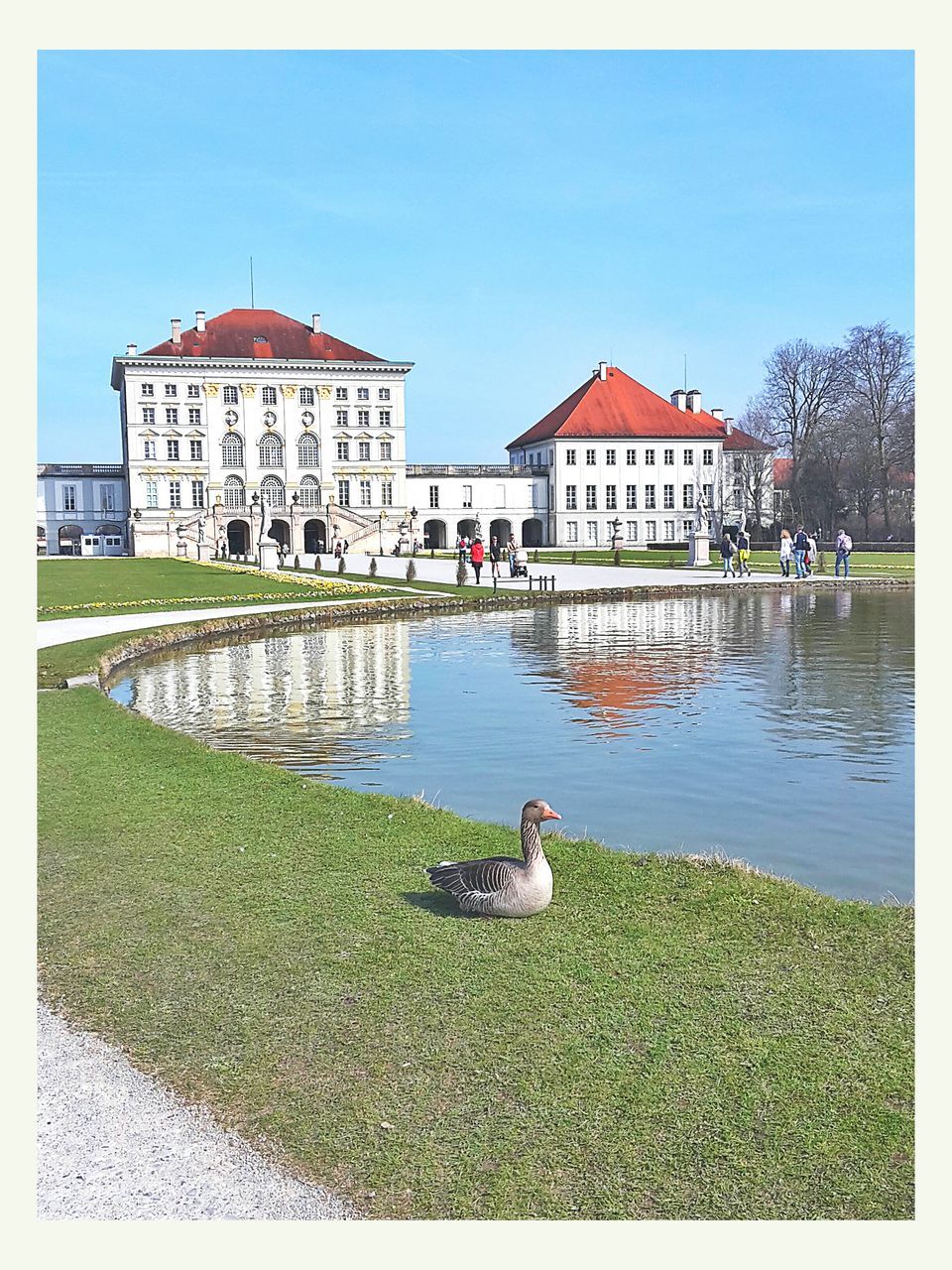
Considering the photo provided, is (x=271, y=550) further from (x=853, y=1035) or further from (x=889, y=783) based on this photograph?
(x=853, y=1035)

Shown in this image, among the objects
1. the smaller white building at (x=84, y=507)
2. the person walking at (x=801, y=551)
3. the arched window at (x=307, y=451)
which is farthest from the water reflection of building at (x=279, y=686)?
the smaller white building at (x=84, y=507)

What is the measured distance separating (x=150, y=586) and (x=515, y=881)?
3301 centimetres

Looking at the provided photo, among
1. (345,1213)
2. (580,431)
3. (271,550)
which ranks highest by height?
(580,431)

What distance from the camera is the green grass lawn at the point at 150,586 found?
3032 centimetres

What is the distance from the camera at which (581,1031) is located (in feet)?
16.5

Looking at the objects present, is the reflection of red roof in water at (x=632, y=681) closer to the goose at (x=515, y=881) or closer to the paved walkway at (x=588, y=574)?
the goose at (x=515, y=881)

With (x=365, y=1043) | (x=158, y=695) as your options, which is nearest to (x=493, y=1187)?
(x=365, y=1043)

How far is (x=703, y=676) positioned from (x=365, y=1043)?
13683 millimetres

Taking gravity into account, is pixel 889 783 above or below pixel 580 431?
below

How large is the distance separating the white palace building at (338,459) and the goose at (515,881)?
73.0 meters

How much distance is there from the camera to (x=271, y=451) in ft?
281

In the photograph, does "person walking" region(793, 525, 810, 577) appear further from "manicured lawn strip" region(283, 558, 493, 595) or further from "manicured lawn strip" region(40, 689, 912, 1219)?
"manicured lawn strip" region(40, 689, 912, 1219)

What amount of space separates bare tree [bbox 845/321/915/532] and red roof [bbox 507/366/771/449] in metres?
23.5

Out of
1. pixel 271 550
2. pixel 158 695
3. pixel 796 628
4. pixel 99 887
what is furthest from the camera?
pixel 271 550
